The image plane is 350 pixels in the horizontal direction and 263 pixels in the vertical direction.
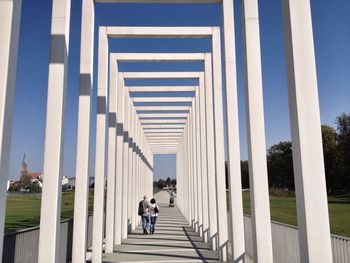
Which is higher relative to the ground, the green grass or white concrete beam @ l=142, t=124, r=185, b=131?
white concrete beam @ l=142, t=124, r=185, b=131

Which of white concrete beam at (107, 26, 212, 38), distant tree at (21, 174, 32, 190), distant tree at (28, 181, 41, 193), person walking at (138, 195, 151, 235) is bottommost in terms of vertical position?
person walking at (138, 195, 151, 235)

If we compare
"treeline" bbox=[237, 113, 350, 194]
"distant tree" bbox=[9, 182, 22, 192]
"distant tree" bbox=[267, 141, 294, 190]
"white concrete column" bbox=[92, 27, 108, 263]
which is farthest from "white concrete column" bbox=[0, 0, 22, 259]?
"distant tree" bbox=[9, 182, 22, 192]

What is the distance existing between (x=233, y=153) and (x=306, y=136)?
4398 millimetres

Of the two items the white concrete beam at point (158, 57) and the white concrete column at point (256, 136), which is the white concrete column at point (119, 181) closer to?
the white concrete beam at point (158, 57)

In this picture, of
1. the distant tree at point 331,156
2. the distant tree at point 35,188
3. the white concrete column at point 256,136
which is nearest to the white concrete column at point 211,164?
the white concrete column at point 256,136

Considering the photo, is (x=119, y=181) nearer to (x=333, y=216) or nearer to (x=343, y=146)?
(x=333, y=216)

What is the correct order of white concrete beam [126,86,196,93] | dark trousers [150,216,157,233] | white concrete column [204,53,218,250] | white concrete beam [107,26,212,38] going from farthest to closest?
1. white concrete beam [126,86,196,93]
2. dark trousers [150,216,157,233]
3. white concrete column [204,53,218,250]
4. white concrete beam [107,26,212,38]

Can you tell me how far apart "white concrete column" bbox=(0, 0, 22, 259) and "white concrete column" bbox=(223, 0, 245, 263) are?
551 centimetres

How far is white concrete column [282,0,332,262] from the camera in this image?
4852 millimetres

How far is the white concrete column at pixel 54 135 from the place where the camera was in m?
6.78

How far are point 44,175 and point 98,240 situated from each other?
4.69 meters

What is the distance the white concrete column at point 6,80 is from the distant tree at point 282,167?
53189mm

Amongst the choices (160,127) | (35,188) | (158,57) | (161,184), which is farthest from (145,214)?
(161,184)

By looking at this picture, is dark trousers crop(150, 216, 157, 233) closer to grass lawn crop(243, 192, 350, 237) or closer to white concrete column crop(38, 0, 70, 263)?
grass lawn crop(243, 192, 350, 237)
